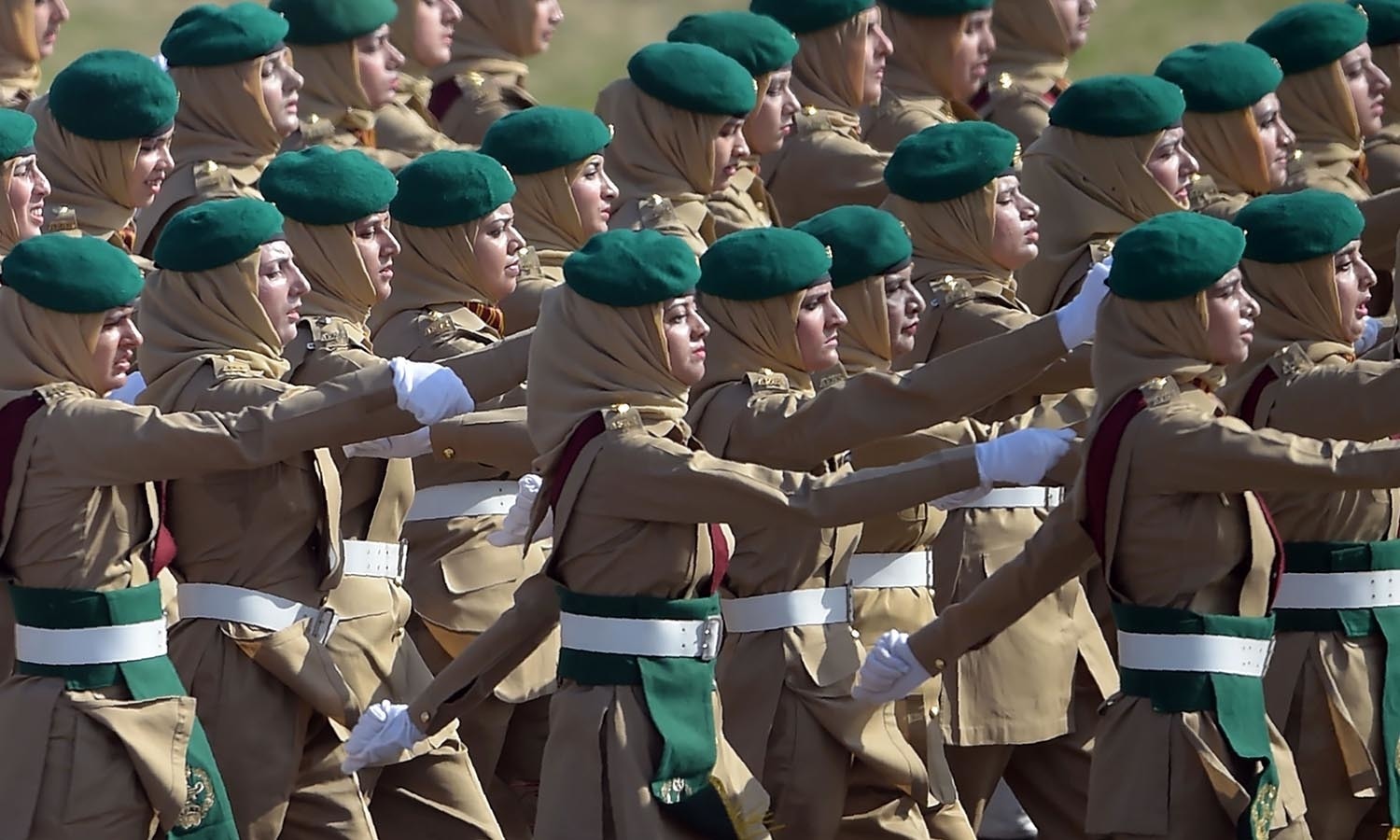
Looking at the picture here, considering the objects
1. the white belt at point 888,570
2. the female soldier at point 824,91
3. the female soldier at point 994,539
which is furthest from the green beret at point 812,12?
the white belt at point 888,570

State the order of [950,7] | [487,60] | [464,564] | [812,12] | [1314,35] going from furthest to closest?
[487,60] → [950,7] → [812,12] → [1314,35] → [464,564]

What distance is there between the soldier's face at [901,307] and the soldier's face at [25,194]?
2.48 meters

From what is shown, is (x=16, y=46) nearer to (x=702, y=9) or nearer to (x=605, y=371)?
(x=605, y=371)

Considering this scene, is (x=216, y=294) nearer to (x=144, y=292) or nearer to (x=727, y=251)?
(x=144, y=292)

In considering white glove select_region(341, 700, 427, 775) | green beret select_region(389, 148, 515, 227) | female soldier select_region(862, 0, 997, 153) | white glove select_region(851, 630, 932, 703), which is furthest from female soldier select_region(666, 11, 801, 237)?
white glove select_region(341, 700, 427, 775)

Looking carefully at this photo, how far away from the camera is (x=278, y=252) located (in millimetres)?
8789

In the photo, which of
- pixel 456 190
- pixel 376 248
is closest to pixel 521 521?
pixel 376 248

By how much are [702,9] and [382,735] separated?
12.1m

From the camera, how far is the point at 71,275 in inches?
326

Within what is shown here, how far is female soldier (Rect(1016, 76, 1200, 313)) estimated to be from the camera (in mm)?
10242

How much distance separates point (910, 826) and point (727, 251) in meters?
1.53

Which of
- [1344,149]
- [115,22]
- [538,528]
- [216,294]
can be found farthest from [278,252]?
[115,22]

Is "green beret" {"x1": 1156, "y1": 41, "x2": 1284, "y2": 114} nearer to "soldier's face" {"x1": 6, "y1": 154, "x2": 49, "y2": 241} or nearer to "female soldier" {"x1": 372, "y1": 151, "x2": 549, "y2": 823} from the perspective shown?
"female soldier" {"x1": 372, "y1": 151, "x2": 549, "y2": 823}

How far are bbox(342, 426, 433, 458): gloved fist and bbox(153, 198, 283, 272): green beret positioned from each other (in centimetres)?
56
